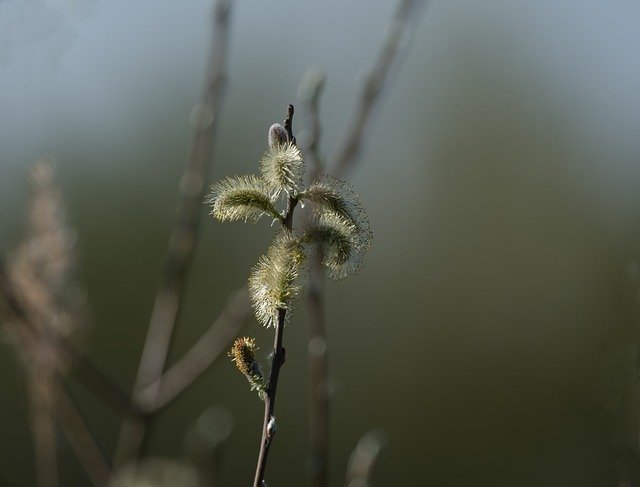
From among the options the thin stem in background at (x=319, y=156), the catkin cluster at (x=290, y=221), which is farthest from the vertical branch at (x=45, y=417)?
the catkin cluster at (x=290, y=221)

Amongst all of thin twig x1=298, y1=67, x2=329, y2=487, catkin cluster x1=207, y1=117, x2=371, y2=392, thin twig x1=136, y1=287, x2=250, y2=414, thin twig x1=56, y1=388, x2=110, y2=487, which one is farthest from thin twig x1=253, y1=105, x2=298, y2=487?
thin twig x1=56, y1=388, x2=110, y2=487

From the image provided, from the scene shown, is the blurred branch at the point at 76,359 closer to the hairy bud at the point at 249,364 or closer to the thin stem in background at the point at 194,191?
the thin stem in background at the point at 194,191

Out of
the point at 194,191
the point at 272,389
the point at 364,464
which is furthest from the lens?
the point at 194,191

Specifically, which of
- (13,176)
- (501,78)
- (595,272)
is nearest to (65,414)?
(13,176)

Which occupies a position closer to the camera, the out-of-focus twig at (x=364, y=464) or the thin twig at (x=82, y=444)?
the out-of-focus twig at (x=364, y=464)

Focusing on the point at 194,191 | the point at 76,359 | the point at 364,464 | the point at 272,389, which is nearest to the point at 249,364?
→ the point at 272,389

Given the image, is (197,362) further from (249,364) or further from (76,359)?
(249,364)
